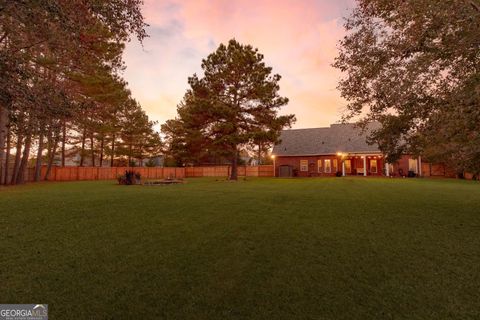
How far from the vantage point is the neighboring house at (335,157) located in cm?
3262

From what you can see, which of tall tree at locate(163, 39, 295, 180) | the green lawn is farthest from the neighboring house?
the green lawn

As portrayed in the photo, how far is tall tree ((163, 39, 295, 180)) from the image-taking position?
80.8 ft

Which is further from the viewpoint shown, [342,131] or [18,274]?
[342,131]

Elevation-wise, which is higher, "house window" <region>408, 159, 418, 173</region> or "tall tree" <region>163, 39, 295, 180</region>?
"tall tree" <region>163, 39, 295, 180</region>

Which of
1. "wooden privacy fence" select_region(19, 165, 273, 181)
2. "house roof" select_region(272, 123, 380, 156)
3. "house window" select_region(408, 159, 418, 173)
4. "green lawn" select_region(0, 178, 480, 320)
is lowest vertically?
"green lawn" select_region(0, 178, 480, 320)

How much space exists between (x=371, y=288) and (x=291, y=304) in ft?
4.22

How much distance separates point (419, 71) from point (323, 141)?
31.5 metres

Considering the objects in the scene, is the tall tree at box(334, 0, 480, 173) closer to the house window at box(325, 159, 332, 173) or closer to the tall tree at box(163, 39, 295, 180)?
the tall tree at box(163, 39, 295, 180)

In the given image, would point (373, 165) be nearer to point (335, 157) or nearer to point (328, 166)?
point (335, 157)

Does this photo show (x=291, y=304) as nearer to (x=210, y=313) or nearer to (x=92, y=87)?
(x=210, y=313)

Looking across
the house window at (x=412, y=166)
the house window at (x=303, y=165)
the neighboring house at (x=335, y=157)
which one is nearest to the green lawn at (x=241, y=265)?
the neighboring house at (x=335, y=157)

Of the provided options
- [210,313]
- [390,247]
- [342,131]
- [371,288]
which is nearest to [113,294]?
[210,313]

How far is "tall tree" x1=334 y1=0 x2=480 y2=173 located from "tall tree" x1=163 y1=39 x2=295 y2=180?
→ 50.7ft

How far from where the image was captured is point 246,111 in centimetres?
2541
